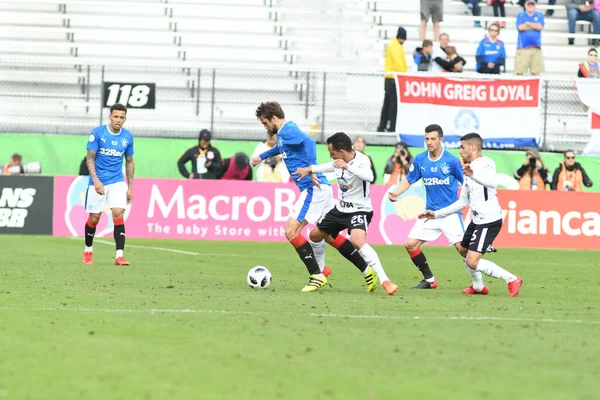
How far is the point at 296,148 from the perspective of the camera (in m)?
12.5

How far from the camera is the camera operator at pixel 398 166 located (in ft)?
74.8

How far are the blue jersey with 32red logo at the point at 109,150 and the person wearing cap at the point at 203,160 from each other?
22.2 feet

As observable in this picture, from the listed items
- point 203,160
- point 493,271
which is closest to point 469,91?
point 203,160

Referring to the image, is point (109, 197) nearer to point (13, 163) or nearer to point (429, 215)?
point (429, 215)

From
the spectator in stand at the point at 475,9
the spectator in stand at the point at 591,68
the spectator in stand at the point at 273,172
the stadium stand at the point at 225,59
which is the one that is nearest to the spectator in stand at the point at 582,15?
the stadium stand at the point at 225,59

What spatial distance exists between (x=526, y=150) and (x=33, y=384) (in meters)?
19.4

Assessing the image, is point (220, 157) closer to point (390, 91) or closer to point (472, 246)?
point (390, 91)

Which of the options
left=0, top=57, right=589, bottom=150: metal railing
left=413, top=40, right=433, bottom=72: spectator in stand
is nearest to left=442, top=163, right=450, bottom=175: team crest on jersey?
left=0, top=57, right=589, bottom=150: metal railing

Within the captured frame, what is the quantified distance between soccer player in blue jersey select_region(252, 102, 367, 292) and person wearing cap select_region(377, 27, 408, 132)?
479 inches

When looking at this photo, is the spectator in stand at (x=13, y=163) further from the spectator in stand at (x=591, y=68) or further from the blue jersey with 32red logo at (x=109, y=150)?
the spectator in stand at (x=591, y=68)

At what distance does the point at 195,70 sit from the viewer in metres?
25.3

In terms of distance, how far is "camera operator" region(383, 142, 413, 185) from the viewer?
22.8m

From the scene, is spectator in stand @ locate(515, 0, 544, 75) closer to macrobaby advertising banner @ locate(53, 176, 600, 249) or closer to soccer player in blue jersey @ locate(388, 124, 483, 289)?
macrobaby advertising banner @ locate(53, 176, 600, 249)

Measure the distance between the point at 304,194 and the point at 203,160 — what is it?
34.0 feet
